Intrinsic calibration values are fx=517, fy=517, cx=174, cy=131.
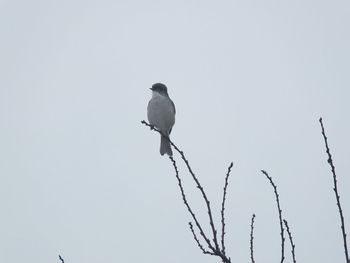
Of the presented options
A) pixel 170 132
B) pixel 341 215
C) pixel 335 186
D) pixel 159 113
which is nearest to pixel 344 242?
pixel 341 215

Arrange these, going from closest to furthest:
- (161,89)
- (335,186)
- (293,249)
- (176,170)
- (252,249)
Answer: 1. (335,186)
2. (293,249)
3. (252,249)
4. (176,170)
5. (161,89)

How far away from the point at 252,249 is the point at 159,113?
301 inches

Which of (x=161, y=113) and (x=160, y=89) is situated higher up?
(x=160, y=89)

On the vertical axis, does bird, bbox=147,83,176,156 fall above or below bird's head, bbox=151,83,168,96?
below

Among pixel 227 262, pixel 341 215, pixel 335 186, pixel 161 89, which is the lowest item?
pixel 227 262

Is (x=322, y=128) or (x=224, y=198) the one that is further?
(x=224, y=198)

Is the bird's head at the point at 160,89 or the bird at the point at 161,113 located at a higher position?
the bird's head at the point at 160,89

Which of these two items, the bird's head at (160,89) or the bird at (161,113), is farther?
the bird's head at (160,89)

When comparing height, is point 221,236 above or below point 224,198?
below

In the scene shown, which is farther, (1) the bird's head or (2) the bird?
(1) the bird's head

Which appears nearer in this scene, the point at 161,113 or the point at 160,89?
the point at 161,113

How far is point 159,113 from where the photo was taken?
37.0 feet

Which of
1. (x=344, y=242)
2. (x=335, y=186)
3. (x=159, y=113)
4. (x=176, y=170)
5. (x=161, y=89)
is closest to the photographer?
(x=344, y=242)

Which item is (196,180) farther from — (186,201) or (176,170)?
(176,170)
